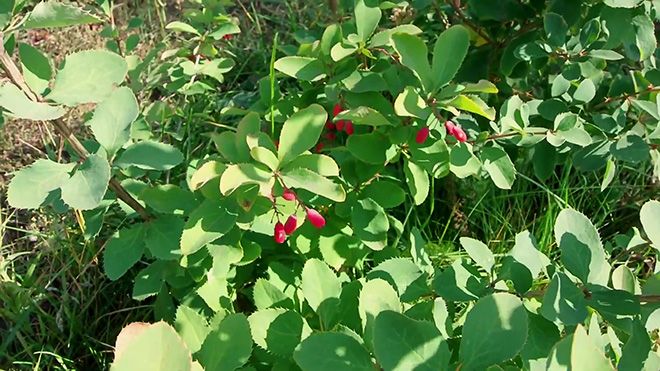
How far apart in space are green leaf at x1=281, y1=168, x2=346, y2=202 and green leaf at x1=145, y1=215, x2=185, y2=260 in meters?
0.31

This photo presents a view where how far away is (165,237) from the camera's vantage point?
4.34 ft

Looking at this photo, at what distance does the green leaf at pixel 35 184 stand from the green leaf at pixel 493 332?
674 millimetres

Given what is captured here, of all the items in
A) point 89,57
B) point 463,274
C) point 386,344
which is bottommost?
point 463,274

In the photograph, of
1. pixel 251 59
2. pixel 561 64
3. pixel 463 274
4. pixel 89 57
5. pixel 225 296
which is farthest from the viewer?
pixel 251 59

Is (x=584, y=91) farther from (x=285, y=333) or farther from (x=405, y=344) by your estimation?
(x=405, y=344)

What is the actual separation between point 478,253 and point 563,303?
0.27m

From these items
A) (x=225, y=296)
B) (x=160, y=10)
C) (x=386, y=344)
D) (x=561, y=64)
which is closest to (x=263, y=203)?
(x=225, y=296)

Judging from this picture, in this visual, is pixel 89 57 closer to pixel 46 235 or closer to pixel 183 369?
pixel 183 369

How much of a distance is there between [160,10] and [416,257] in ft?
5.50

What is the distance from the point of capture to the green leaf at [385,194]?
148 cm

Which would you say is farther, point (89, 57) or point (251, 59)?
point (251, 59)

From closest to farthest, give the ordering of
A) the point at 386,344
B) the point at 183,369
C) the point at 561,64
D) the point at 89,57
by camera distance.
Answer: the point at 183,369
the point at 386,344
the point at 89,57
the point at 561,64

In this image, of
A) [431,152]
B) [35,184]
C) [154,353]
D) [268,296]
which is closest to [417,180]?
[431,152]

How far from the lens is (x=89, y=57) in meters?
1.09
